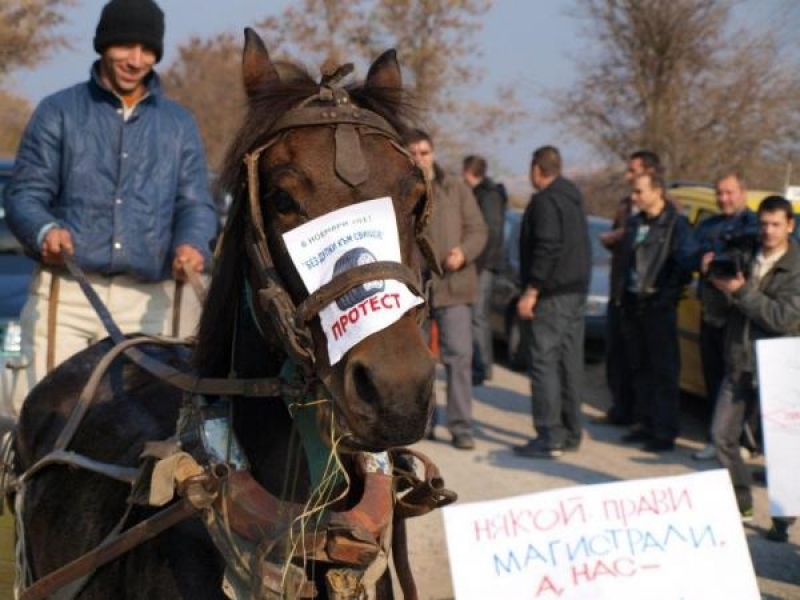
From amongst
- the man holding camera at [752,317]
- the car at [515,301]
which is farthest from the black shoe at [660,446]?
the car at [515,301]

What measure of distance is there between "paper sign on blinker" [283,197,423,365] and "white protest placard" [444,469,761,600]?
1666 mm

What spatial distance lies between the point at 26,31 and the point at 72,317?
23368 millimetres

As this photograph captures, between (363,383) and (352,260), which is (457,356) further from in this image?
(363,383)

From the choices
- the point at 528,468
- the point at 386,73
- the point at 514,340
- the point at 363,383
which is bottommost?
the point at 528,468

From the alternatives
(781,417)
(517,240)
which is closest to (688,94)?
(517,240)

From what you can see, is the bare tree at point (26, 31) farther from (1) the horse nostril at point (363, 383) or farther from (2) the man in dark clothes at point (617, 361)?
(1) the horse nostril at point (363, 383)

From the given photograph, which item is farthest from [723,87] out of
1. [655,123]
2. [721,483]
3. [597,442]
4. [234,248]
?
[234,248]

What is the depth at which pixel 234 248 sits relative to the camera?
3.24 m

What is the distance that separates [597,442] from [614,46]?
588 inches

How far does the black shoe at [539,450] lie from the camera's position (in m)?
9.59

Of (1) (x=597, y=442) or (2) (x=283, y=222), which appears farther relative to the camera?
(1) (x=597, y=442)

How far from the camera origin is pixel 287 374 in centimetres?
307

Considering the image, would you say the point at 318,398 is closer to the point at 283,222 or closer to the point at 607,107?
the point at 283,222

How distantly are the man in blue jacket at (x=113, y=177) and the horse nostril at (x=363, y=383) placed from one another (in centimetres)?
226
